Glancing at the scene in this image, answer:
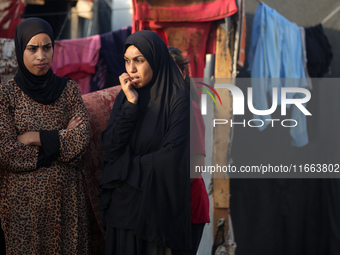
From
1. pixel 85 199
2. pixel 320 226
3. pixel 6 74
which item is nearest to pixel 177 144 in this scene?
pixel 85 199

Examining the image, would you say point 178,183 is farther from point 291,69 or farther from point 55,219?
point 291,69

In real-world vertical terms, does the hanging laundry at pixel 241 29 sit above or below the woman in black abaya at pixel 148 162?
above

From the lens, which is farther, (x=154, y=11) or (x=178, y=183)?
(x=154, y=11)

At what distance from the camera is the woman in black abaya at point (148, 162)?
83.3 inches

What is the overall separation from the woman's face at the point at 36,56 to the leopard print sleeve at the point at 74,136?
187 millimetres

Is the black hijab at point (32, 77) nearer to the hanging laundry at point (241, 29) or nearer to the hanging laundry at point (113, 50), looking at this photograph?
the hanging laundry at point (241, 29)

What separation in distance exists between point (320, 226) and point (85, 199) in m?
3.10

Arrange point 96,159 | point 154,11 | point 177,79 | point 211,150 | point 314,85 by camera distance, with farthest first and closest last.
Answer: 1. point 314,85
2. point 211,150
3. point 154,11
4. point 96,159
5. point 177,79

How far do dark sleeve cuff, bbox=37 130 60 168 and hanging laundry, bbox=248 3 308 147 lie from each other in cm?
235

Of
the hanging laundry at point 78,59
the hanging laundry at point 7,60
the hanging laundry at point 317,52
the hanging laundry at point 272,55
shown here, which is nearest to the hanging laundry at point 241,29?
the hanging laundry at point 272,55

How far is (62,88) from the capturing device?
2.40 metres

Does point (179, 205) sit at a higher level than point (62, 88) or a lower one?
lower

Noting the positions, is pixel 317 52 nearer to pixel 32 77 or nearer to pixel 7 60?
pixel 7 60

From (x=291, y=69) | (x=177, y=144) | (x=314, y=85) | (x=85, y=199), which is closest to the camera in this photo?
(x=177, y=144)
